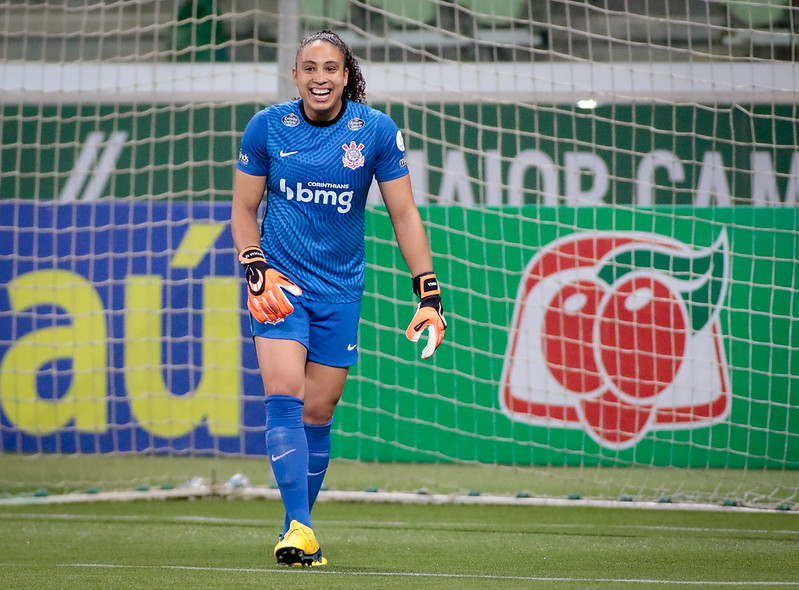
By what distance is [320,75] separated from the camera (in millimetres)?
3576

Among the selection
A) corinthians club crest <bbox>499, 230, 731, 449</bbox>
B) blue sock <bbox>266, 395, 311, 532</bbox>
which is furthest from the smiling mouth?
corinthians club crest <bbox>499, 230, 731, 449</bbox>

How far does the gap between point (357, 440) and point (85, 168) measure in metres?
3.63

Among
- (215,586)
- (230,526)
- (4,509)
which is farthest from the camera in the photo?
(4,509)

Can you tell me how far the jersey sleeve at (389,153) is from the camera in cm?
371

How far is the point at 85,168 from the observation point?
903 centimetres

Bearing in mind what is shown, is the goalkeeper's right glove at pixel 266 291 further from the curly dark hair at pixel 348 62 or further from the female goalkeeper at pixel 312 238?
the curly dark hair at pixel 348 62

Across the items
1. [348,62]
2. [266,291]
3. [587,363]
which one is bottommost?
[587,363]

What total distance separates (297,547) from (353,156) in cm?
124

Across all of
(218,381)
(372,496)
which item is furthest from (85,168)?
(372,496)

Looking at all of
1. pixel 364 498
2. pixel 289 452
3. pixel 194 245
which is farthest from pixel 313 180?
pixel 194 245

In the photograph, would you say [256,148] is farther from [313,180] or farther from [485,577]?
[485,577]

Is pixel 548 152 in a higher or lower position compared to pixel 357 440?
higher

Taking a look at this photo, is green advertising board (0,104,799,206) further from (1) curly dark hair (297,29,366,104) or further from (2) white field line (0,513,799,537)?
(1) curly dark hair (297,29,366,104)

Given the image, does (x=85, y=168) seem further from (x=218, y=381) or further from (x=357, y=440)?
(x=357, y=440)
